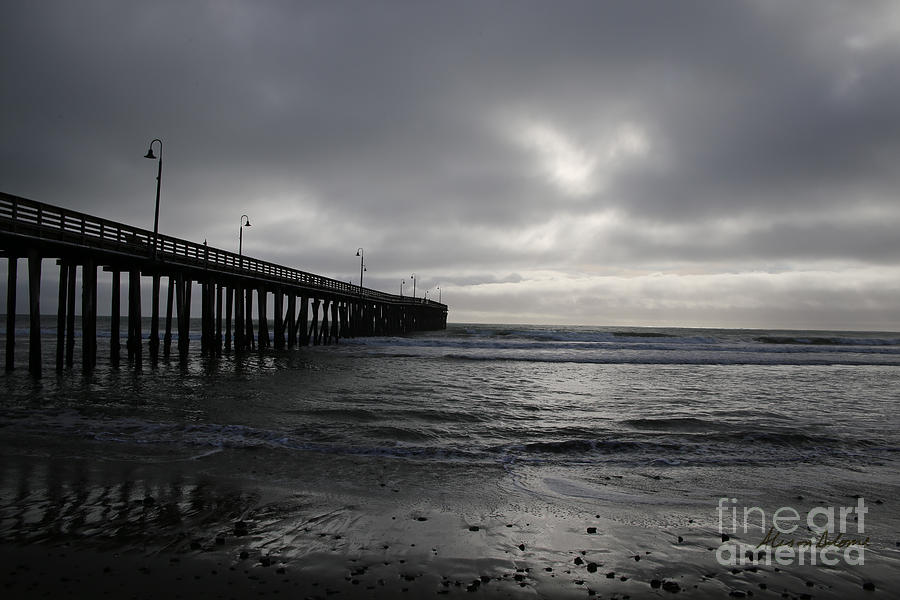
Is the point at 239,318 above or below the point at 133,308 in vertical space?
below

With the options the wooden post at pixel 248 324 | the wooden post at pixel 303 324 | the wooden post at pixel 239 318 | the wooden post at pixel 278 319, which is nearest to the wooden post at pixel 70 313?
the wooden post at pixel 239 318

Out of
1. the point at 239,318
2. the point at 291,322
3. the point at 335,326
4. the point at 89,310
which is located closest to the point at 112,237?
the point at 89,310

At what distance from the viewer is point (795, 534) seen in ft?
15.4

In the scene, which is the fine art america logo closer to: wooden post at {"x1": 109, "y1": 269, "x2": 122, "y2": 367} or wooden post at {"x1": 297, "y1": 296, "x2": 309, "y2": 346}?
wooden post at {"x1": 109, "y1": 269, "x2": 122, "y2": 367}

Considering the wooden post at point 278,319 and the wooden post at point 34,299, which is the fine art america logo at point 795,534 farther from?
Answer: the wooden post at point 278,319

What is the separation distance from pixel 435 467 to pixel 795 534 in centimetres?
388

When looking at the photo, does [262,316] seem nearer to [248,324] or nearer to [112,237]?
[248,324]

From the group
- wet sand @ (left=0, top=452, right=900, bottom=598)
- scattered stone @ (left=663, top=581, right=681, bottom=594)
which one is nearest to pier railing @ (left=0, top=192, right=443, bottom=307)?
wet sand @ (left=0, top=452, right=900, bottom=598)

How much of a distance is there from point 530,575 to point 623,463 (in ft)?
13.3

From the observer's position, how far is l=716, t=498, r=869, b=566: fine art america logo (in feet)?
13.7

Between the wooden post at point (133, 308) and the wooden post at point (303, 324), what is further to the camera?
the wooden post at point (303, 324)

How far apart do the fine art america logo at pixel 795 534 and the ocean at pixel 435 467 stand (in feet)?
0.33

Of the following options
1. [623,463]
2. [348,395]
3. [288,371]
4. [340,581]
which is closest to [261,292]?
[288,371]

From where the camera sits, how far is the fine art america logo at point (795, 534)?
417 centimetres
